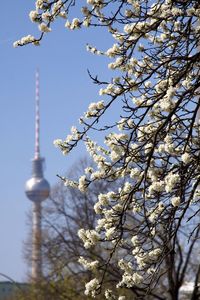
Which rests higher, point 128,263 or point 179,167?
point 179,167

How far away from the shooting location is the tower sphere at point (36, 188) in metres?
157

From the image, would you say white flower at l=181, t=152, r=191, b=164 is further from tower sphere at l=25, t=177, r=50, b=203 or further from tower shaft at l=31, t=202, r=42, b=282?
tower sphere at l=25, t=177, r=50, b=203

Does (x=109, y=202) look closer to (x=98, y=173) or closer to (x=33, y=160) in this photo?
(x=98, y=173)

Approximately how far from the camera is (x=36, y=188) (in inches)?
6250

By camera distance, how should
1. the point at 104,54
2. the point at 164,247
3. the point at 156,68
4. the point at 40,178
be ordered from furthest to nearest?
the point at 40,178 → the point at 104,54 → the point at 156,68 → the point at 164,247

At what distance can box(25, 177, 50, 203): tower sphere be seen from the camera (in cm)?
15651

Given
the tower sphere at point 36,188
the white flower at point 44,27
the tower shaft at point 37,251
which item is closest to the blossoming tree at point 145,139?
the white flower at point 44,27

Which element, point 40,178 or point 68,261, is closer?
point 68,261

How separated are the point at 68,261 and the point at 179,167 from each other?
80.7 ft

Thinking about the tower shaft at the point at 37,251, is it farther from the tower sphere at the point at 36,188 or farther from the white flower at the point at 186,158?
the tower sphere at the point at 36,188

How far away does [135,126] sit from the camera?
8758 millimetres

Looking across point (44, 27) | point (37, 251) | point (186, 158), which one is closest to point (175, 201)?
point (186, 158)

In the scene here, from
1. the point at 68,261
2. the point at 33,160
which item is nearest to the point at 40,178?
the point at 33,160

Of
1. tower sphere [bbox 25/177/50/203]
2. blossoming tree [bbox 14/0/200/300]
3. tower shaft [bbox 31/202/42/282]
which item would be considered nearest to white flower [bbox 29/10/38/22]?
blossoming tree [bbox 14/0/200/300]
